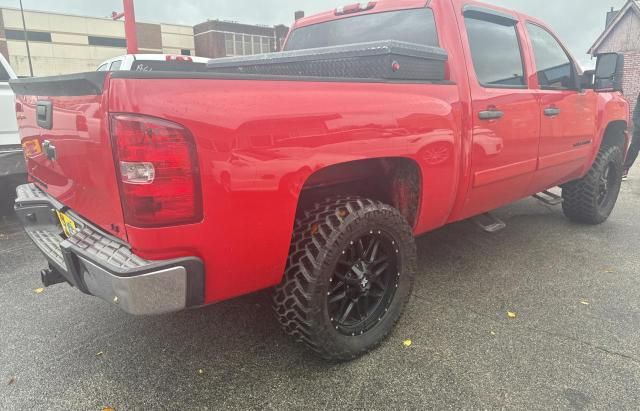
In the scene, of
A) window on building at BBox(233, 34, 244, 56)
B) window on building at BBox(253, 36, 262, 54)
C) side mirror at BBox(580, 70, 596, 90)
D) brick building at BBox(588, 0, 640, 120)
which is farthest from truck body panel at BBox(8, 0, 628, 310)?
window on building at BBox(253, 36, 262, 54)

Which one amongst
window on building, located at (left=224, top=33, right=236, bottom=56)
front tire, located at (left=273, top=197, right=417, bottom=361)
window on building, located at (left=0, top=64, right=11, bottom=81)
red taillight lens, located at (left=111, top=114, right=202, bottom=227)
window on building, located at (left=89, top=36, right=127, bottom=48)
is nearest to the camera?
red taillight lens, located at (left=111, top=114, right=202, bottom=227)

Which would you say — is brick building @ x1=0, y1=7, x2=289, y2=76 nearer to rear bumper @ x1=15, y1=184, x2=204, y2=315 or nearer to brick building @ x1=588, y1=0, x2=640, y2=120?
brick building @ x1=588, y1=0, x2=640, y2=120

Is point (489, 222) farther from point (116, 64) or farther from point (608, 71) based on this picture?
point (116, 64)

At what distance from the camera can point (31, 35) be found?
40.7 metres

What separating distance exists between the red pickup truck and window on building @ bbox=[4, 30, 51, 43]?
45848 mm

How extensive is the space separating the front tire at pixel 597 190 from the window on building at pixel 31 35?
4702cm

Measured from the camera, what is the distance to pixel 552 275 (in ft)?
11.2

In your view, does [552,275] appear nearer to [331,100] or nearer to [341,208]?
[341,208]

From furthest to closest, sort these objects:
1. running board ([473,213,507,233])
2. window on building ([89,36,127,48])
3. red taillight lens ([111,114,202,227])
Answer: window on building ([89,36,127,48]), running board ([473,213,507,233]), red taillight lens ([111,114,202,227])

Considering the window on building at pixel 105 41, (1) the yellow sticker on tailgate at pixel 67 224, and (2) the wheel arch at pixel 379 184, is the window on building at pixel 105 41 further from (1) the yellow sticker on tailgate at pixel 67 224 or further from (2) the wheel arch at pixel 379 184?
(2) the wheel arch at pixel 379 184

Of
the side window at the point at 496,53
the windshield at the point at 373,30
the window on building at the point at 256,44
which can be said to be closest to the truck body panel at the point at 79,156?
the windshield at the point at 373,30

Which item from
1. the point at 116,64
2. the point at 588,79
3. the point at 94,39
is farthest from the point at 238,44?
the point at 588,79

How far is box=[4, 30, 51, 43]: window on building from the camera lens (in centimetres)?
3848

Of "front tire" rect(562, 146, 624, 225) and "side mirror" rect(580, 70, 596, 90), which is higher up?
"side mirror" rect(580, 70, 596, 90)
